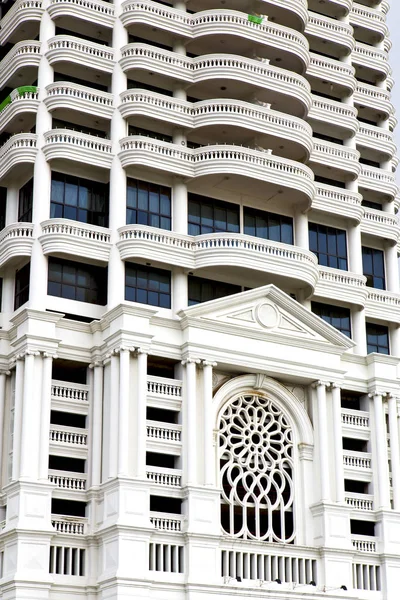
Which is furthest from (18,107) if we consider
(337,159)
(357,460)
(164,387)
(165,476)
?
(357,460)

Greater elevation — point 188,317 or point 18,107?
point 18,107

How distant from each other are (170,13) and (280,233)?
10.8 meters

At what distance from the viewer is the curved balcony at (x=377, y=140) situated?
59406 mm

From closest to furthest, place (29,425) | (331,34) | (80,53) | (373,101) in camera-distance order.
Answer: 1. (29,425)
2. (80,53)
3. (331,34)
4. (373,101)

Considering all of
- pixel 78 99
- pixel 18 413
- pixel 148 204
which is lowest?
pixel 18 413

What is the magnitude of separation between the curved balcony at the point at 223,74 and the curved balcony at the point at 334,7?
7096 millimetres

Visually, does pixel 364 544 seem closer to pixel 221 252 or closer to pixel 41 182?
pixel 221 252

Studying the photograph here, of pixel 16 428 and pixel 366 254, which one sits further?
pixel 366 254

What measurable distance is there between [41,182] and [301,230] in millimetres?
12051

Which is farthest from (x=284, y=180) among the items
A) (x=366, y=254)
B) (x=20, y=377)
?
(x=20, y=377)

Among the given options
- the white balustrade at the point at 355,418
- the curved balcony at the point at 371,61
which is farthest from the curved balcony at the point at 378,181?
the white balustrade at the point at 355,418

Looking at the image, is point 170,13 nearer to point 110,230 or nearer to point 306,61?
point 306,61

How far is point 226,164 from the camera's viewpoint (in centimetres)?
5091

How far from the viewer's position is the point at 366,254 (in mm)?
57375
